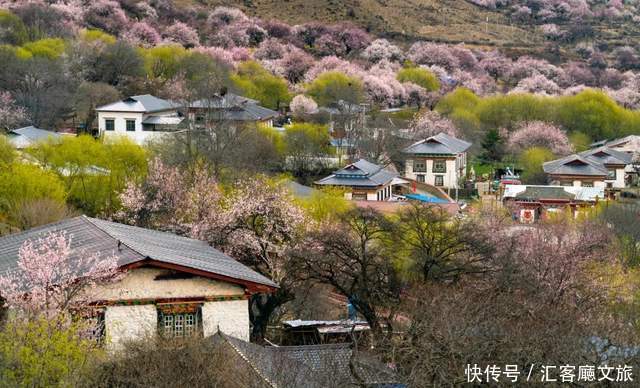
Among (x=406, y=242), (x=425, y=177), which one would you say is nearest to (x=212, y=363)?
(x=406, y=242)

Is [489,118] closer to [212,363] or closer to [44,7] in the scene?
[44,7]

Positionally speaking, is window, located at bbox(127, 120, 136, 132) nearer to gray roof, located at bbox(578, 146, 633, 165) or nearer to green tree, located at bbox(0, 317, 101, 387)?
gray roof, located at bbox(578, 146, 633, 165)

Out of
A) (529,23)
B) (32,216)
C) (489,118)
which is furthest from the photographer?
(529,23)

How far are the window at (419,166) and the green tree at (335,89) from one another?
15583mm

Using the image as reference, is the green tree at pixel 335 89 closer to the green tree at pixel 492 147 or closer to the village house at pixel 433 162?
the green tree at pixel 492 147

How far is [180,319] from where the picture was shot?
70.0ft

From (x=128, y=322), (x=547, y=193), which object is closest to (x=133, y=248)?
(x=128, y=322)

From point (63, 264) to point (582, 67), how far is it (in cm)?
10390

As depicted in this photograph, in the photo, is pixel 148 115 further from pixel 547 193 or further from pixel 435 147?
pixel 547 193

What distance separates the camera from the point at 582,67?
119188 millimetres

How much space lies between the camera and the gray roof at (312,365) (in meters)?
17.5

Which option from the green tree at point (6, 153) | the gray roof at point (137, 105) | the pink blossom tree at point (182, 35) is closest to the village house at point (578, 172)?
the gray roof at point (137, 105)

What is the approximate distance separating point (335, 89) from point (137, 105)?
26992 mm

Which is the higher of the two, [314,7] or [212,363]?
[314,7]
